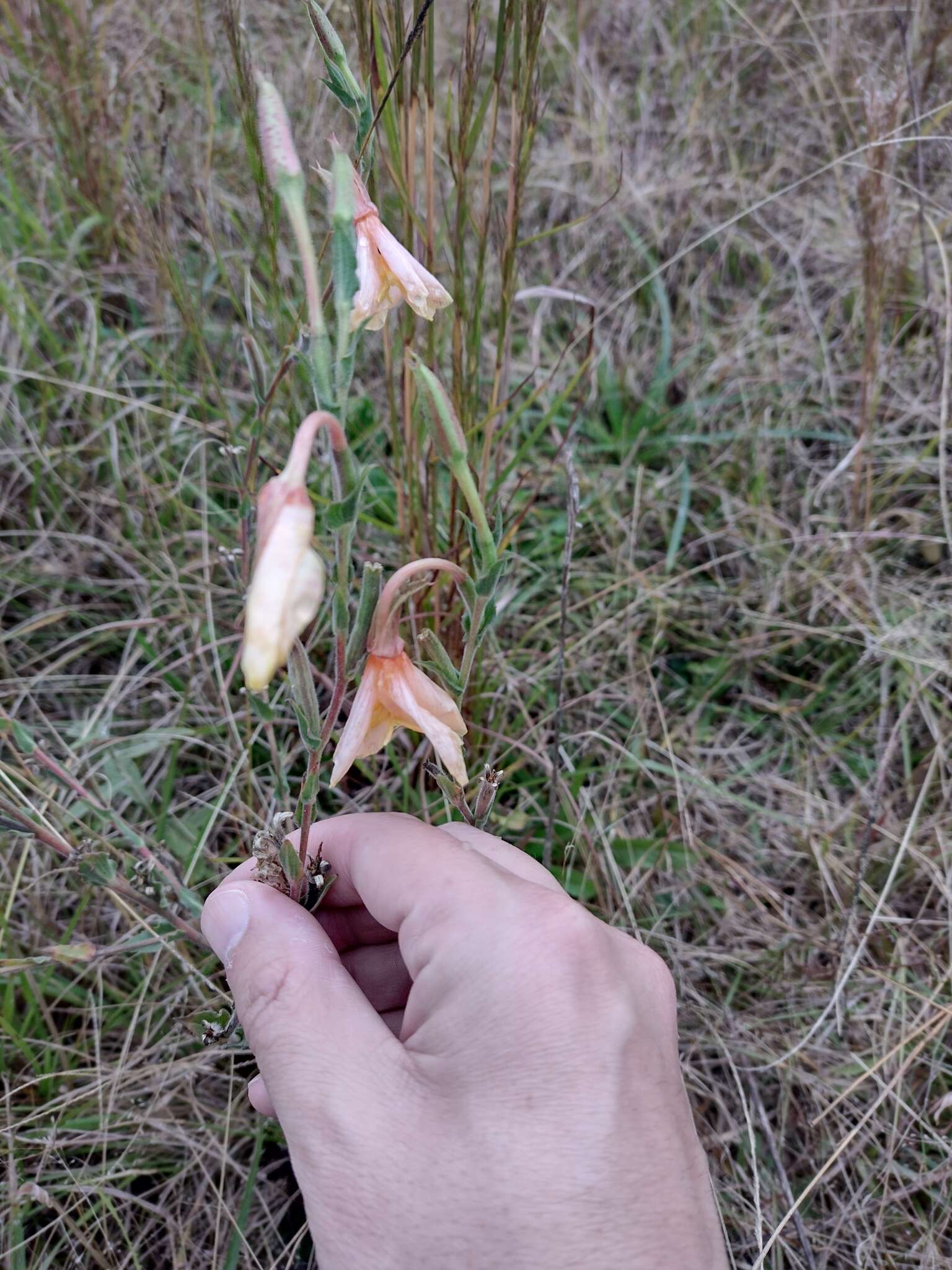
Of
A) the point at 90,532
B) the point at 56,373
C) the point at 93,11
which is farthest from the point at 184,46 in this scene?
the point at 90,532

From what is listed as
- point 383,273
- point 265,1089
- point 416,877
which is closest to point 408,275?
point 383,273

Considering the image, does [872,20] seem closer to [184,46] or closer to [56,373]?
[184,46]

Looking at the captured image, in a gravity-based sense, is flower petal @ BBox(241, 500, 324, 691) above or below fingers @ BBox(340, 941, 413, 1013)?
above

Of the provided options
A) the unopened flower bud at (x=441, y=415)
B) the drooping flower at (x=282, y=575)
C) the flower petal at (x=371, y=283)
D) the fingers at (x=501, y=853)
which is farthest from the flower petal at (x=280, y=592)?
the fingers at (x=501, y=853)

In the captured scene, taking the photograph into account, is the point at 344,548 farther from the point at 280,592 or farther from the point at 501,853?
the point at 501,853

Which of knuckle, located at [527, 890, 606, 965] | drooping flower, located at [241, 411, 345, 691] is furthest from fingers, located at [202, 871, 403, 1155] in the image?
drooping flower, located at [241, 411, 345, 691]

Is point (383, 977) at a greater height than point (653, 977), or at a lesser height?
lesser

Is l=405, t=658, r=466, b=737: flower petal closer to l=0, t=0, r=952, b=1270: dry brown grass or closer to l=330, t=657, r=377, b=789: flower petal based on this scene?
l=330, t=657, r=377, b=789: flower petal
